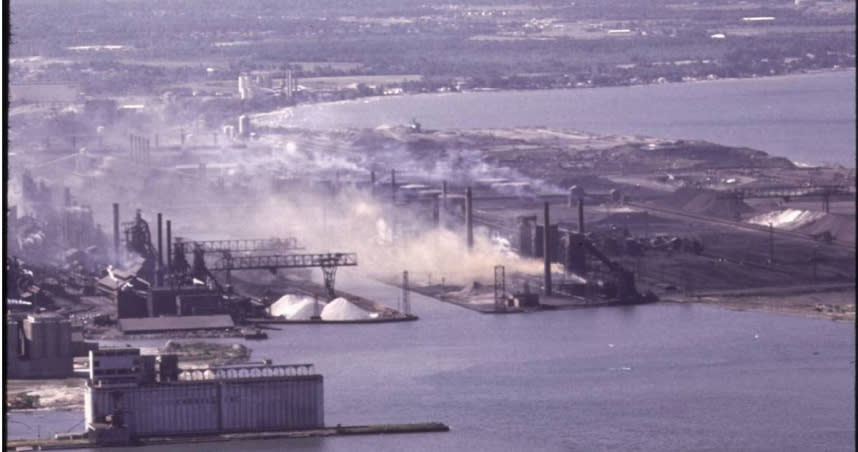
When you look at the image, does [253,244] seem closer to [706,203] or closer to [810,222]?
[706,203]

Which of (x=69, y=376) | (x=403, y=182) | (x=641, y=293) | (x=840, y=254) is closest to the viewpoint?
(x=69, y=376)

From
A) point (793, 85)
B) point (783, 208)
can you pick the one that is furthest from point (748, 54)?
point (783, 208)

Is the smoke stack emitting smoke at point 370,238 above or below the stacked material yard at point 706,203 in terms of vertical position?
below

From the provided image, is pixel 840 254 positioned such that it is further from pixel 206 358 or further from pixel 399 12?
pixel 399 12

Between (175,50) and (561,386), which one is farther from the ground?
(175,50)

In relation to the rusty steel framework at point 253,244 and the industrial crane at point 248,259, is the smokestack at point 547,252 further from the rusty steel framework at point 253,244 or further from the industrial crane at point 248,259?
the rusty steel framework at point 253,244

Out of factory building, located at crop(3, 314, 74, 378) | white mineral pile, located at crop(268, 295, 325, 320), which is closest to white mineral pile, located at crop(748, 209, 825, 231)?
white mineral pile, located at crop(268, 295, 325, 320)

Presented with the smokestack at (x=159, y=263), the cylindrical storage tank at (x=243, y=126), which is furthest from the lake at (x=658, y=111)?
the smokestack at (x=159, y=263)
